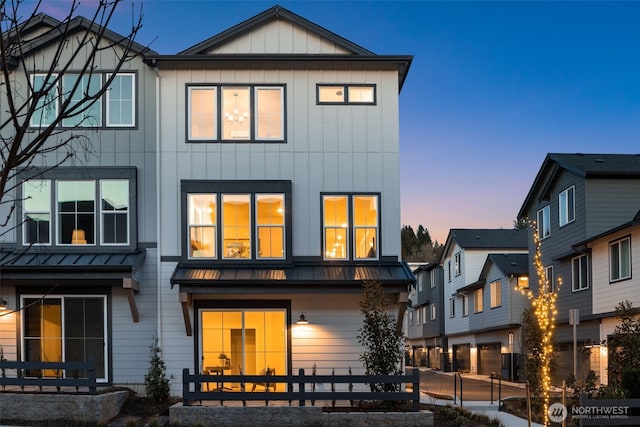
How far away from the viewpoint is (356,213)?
1895 cm

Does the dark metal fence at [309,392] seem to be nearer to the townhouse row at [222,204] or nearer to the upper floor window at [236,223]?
the townhouse row at [222,204]

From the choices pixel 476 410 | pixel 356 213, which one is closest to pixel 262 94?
pixel 356 213

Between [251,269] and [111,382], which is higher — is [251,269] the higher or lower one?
the higher one

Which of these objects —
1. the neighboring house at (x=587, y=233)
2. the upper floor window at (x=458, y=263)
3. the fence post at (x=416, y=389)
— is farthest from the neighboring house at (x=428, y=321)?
the fence post at (x=416, y=389)

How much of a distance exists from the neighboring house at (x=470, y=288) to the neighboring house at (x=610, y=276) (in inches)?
527

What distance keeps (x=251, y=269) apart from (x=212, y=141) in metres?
→ 3.52

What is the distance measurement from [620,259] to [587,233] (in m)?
2.46

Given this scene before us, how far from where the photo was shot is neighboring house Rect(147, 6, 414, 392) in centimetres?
1858

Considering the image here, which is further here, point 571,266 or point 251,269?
point 571,266

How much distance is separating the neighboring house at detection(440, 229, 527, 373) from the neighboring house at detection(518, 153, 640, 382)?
1007 cm

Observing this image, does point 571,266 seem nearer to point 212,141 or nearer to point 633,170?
point 633,170

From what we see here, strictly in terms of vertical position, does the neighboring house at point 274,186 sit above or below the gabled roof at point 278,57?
below

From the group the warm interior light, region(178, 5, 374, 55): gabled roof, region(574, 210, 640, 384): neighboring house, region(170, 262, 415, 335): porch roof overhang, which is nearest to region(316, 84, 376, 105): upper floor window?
region(178, 5, 374, 55): gabled roof

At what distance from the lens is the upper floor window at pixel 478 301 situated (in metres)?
41.3
